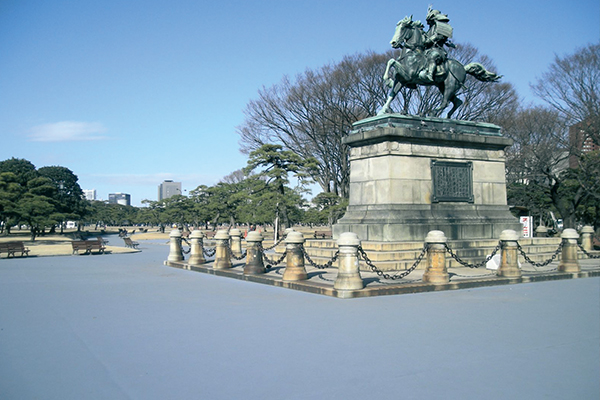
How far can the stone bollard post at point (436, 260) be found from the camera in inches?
468

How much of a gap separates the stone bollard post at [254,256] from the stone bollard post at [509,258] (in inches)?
230

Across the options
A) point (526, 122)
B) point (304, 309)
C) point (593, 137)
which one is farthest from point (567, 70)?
point (304, 309)

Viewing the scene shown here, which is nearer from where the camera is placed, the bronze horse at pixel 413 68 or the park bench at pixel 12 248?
the bronze horse at pixel 413 68

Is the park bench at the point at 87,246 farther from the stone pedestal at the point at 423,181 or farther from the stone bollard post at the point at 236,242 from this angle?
the stone pedestal at the point at 423,181

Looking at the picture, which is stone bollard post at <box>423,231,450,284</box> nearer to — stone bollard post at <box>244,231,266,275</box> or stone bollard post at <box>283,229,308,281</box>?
stone bollard post at <box>283,229,308,281</box>

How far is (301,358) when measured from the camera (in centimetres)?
629

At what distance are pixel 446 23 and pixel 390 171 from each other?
5537mm

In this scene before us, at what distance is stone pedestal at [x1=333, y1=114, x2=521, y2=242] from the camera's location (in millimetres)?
15602

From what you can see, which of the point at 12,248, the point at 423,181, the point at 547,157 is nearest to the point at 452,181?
the point at 423,181

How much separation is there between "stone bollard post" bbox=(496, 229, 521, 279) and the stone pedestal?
2.53 m

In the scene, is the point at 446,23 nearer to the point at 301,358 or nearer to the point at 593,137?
the point at 301,358

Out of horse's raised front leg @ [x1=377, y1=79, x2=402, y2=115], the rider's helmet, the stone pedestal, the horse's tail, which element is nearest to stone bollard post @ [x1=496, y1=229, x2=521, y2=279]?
the stone pedestal

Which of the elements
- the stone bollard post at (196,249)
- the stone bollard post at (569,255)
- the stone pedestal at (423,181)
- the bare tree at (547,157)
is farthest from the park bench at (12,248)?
the bare tree at (547,157)

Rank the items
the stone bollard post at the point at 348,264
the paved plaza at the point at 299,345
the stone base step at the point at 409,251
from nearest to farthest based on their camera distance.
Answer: the paved plaza at the point at 299,345
the stone bollard post at the point at 348,264
the stone base step at the point at 409,251
